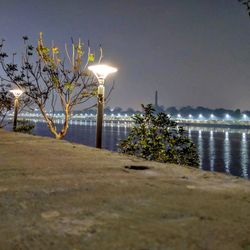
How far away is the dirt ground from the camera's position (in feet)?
8.06

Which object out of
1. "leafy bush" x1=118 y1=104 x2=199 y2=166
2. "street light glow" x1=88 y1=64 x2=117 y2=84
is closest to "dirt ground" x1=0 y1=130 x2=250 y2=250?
"street light glow" x1=88 y1=64 x2=117 y2=84

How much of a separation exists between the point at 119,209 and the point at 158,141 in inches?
422

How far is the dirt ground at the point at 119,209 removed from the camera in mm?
2457

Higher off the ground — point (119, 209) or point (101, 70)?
point (101, 70)

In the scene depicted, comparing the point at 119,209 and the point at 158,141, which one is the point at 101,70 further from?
the point at 119,209

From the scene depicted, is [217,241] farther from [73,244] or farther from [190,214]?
[73,244]

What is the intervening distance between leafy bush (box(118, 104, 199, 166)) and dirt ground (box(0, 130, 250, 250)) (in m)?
8.21

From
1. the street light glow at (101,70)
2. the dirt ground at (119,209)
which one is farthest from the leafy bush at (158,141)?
the dirt ground at (119,209)

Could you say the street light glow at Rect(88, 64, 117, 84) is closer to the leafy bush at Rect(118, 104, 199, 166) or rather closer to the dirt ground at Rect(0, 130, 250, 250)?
the leafy bush at Rect(118, 104, 199, 166)

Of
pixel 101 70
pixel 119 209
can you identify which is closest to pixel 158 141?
pixel 101 70

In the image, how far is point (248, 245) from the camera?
8.07 ft

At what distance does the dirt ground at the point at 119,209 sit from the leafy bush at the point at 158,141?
8.21 metres

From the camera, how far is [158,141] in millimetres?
Result: 13844

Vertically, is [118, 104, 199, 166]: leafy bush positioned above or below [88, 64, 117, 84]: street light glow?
below
